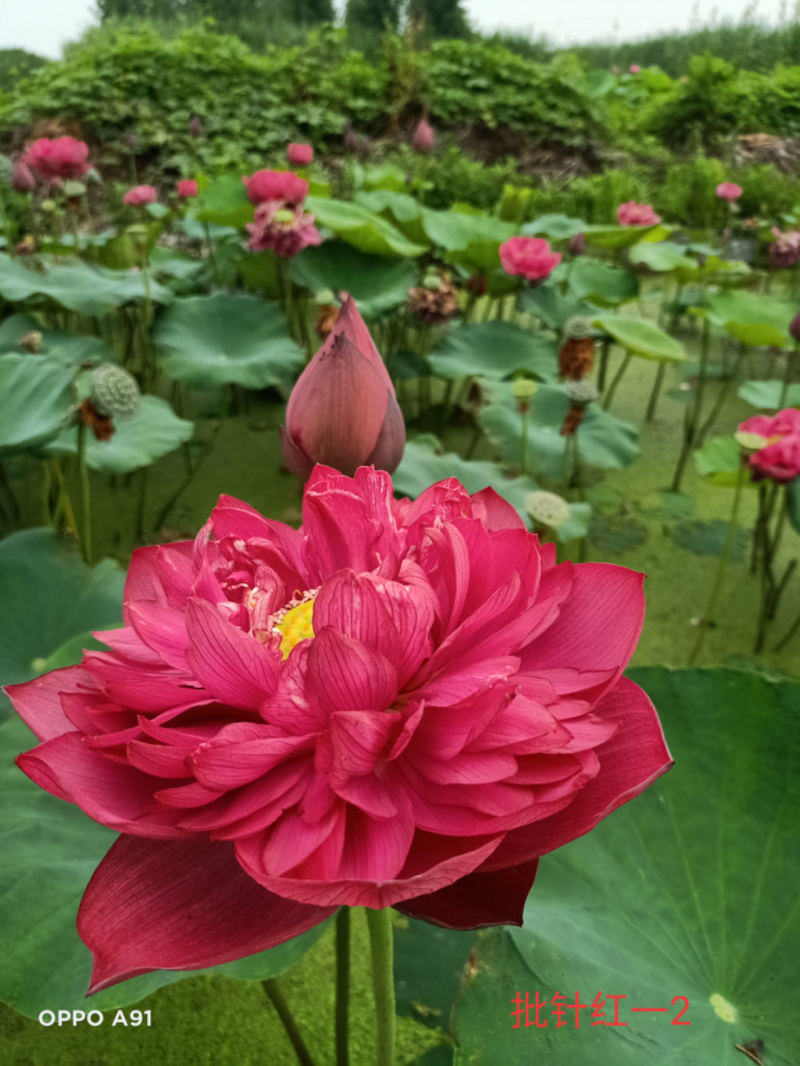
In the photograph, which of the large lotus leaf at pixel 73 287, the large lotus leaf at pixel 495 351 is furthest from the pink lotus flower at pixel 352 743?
the large lotus leaf at pixel 495 351

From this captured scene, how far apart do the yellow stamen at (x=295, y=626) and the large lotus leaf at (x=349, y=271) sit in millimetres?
1861

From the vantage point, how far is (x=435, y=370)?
1.92m

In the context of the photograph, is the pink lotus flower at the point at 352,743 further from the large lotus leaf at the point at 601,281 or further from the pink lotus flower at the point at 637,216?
the pink lotus flower at the point at 637,216

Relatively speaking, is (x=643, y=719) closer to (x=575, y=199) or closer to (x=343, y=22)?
(x=575, y=199)

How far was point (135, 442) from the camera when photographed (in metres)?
1.38

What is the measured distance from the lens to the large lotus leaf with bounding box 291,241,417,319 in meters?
2.17

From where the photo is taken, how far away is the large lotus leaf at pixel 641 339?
1.84m

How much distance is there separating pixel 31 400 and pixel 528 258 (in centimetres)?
141

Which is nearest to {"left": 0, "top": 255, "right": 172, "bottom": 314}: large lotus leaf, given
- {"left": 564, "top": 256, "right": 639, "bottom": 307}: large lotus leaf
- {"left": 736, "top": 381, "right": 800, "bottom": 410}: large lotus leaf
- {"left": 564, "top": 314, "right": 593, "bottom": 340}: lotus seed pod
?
{"left": 564, "top": 314, "right": 593, "bottom": 340}: lotus seed pod

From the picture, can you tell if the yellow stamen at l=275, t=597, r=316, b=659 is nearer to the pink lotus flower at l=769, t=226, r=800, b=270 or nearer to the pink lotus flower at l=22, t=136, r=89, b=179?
the pink lotus flower at l=22, t=136, r=89, b=179

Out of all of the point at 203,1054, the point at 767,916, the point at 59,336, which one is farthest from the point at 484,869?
the point at 59,336

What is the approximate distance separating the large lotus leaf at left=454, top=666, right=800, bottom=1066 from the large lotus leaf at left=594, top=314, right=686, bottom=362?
4.41 ft

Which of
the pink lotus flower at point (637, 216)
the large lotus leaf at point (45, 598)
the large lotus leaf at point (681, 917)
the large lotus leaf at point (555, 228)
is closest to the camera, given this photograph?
the large lotus leaf at point (681, 917)

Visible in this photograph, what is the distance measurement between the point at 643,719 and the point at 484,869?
0.34 feet
